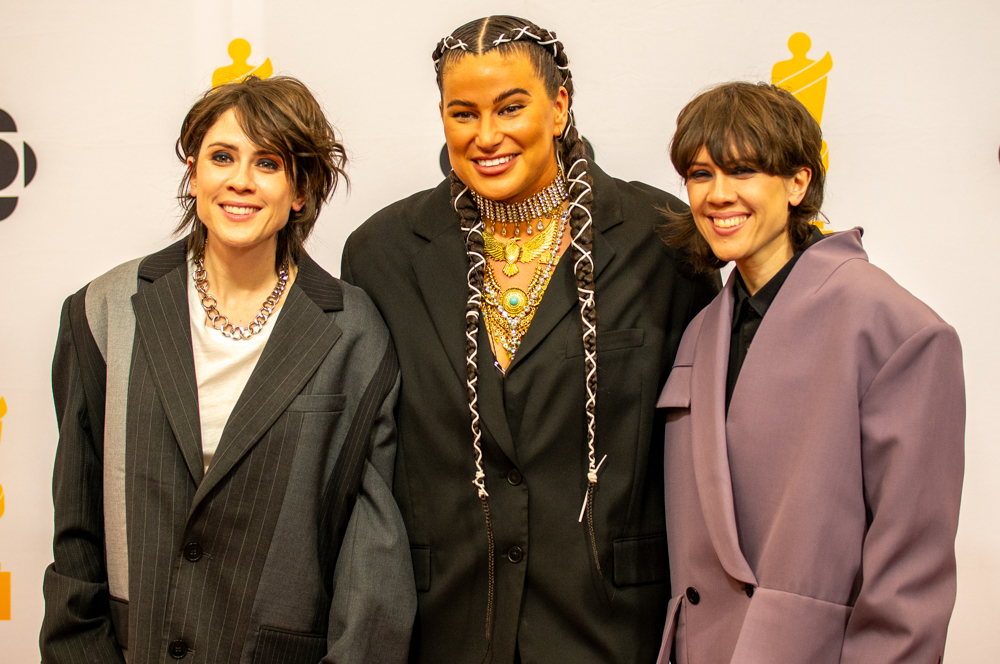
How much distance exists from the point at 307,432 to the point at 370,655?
44 cm

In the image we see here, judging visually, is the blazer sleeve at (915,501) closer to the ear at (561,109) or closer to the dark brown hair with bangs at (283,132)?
the ear at (561,109)

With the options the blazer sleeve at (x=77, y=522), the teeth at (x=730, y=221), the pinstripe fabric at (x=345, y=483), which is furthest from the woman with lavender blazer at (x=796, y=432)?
the blazer sleeve at (x=77, y=522)

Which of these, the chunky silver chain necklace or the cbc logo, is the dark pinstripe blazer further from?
the cbc logo

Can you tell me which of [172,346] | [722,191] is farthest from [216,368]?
[722,191]

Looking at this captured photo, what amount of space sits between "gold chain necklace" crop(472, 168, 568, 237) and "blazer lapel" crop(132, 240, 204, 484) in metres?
0.65

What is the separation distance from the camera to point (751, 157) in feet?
4.64

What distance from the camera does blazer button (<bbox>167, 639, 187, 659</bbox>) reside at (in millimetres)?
1423

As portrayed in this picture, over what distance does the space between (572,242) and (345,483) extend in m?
0.67

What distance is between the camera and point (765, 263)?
148cm

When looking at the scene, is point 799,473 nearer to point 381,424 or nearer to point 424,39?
point 381,424

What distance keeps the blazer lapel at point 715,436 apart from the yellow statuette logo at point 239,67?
154 cm

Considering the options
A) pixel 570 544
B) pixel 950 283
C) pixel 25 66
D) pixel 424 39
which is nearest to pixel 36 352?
pixel 25 66

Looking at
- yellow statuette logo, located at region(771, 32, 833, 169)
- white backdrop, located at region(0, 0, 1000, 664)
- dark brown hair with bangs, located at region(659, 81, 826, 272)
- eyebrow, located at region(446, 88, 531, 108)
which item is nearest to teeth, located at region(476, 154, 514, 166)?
eyebrow, located at region(446, 88, 531, 108)

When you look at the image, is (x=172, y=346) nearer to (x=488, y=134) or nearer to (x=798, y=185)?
(x=488, y=134)
